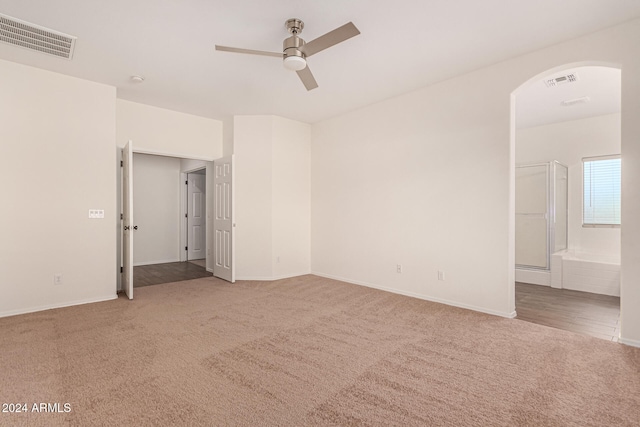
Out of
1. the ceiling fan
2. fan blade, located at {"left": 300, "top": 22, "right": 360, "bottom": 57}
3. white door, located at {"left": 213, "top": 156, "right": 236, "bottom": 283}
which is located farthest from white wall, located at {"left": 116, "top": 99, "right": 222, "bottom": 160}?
fan blade, located at {"left": 300, "top": 22, "right": 360, "bottom": 57}

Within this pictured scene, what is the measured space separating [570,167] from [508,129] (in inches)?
119

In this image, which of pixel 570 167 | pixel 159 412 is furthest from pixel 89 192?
pixel 570 167

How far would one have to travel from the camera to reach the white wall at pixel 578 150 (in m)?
5.01

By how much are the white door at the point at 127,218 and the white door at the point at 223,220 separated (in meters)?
1.46

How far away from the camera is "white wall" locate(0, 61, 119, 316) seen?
11.3 ft

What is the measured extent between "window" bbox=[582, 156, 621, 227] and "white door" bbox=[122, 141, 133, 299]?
7.16m

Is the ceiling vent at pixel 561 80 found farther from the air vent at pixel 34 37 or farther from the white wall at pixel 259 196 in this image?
the air vent at pixel 34 37

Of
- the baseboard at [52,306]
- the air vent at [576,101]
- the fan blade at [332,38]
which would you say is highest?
the air vent at [576,101]

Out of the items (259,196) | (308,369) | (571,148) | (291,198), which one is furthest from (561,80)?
(259,196)

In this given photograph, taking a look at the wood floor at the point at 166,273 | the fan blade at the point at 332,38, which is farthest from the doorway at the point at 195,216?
the fan blade at the point at 332,38

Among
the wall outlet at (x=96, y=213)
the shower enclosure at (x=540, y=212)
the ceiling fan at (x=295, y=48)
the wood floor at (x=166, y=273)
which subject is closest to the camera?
the ceiling fan at (x=295, y=48)

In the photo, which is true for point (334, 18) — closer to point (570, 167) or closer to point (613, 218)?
point (570, 167)

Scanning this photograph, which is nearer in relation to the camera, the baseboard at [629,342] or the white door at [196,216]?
the baseboard at [629,342]

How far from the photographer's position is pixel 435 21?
2.69 metres
